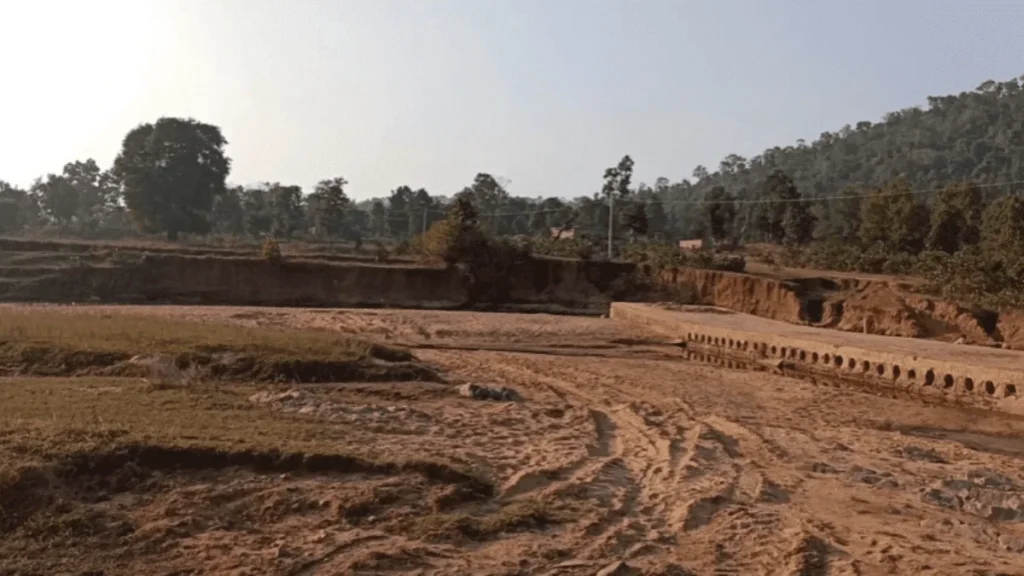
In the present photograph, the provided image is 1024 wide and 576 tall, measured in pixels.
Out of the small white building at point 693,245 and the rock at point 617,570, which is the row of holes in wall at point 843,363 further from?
the small white building at point 693,245

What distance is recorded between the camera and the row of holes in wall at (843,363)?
1667 centimetres

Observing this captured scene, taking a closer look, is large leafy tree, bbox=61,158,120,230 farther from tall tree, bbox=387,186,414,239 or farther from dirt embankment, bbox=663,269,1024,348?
dirt embankment, bbox=663,269,1024,348

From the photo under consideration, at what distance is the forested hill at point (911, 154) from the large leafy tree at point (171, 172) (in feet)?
189

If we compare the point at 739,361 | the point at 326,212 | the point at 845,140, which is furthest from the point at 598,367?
the point at 845,140

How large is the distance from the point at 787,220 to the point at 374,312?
32206mm

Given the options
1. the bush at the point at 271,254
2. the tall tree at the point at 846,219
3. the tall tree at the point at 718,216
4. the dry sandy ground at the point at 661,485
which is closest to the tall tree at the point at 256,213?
the bush at the point at 271,254

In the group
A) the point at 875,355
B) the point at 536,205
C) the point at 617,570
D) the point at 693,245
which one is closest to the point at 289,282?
the point at 875,355

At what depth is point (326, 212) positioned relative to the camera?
63531 mm

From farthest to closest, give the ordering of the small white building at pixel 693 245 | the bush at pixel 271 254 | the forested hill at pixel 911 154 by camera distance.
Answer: the forested hill at pixel 911 154 < the small white building at pixel 693 245 < the bush at pixel 271 254

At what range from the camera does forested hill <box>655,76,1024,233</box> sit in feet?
333

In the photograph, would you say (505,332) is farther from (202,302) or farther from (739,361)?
(202,302)

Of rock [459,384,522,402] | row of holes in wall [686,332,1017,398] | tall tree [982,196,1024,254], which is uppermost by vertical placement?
tall tree [982,196,1024,254]

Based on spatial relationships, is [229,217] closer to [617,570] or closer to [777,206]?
[777,206]

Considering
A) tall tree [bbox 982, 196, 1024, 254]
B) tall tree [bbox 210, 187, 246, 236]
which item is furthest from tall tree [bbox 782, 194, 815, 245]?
tall tree [bbox 210, 187, 246, 236]
